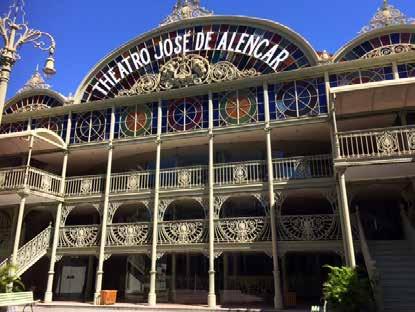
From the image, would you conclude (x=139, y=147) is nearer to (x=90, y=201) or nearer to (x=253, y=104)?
(x=90, y=201)

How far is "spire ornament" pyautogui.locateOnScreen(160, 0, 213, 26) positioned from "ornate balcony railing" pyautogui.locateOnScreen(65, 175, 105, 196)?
8.35 metres

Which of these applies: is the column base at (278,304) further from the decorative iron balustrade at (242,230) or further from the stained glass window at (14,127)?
the stained glass window at (14,127)

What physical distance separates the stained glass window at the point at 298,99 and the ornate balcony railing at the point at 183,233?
5.53 m

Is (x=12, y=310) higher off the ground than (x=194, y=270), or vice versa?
(x=194, y=270)

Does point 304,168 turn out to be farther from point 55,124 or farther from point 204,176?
point 55,124

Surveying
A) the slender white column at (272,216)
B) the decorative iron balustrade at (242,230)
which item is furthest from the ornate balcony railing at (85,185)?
the slender white column at (272,216)

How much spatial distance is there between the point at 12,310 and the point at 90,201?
6105mm

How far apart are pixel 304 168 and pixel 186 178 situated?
503cm

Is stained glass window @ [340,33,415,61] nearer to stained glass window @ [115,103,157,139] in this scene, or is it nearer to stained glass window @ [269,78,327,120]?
stained glass window @ [269,78,327,120]

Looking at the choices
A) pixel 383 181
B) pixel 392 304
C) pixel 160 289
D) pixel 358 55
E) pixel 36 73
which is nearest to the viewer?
pixel 392 304

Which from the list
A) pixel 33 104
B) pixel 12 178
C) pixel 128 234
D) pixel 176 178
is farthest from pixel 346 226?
pixel 33 104

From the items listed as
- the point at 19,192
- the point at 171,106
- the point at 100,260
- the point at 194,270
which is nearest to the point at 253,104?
the point at 171,106

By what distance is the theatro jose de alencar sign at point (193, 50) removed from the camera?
1706cm

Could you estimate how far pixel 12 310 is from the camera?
506 inches
